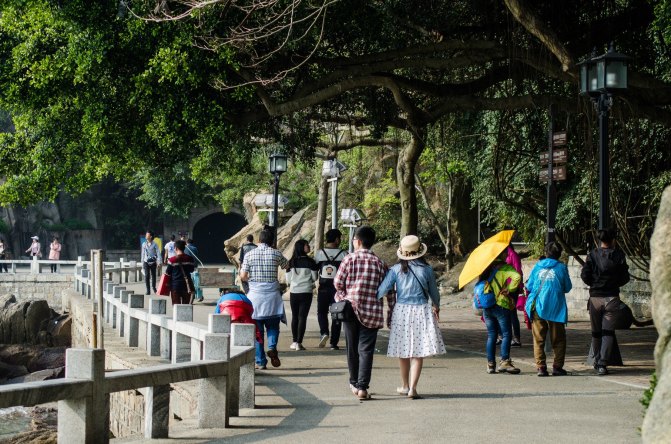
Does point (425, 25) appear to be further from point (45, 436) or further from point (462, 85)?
point (45, 436)

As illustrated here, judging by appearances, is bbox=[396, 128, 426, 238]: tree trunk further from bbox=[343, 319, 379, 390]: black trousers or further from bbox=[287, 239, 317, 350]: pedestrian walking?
bbox=[343, 319, 379, 390]: black trousers

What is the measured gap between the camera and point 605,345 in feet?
41.3

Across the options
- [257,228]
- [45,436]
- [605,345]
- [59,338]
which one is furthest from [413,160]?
[257,228]

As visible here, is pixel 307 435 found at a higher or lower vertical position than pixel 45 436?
higher

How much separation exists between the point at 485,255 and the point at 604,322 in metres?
1.71

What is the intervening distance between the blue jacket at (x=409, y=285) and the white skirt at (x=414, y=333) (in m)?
0.07

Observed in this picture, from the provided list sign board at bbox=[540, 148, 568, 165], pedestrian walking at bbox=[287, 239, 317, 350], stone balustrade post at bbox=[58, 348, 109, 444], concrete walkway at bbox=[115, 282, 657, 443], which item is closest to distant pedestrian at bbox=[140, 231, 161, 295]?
pedestrian walking at bbox=[287, 239, 317, 350]

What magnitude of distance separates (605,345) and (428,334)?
3402mm

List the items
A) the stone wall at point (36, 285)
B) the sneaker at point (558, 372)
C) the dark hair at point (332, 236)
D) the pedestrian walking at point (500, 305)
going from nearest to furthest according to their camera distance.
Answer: the pedestrian walking at point (500, 305)
the sneaker at point (558, 372)
the dark hair at point (332, 236)
the stone wall at point (36, 285)

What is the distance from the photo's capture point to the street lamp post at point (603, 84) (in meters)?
12.3

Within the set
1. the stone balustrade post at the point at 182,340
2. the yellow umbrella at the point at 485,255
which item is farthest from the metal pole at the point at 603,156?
the stone balustrade post at the point at 182,340

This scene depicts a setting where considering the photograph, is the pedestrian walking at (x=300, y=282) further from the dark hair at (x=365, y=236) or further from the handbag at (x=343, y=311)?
the handbag at (x=343, y=311)

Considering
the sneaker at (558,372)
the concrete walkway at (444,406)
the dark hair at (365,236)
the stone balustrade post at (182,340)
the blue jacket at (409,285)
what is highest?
the dark hair at (365,236)

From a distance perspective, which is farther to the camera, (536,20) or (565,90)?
(565,90)
